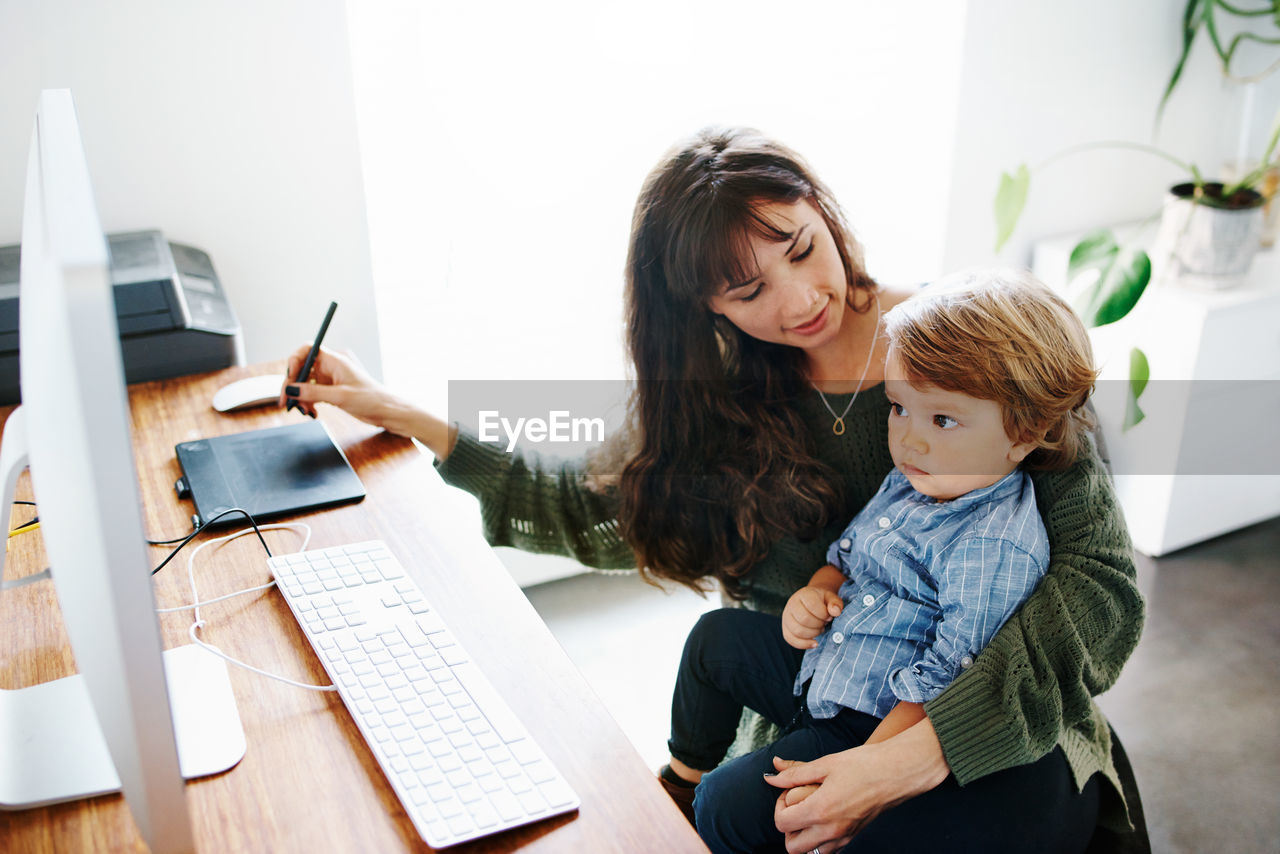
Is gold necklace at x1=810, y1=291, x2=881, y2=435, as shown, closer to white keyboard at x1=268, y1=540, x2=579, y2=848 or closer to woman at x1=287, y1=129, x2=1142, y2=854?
woman at x1=287, y1=129, x2=1142, y2=854

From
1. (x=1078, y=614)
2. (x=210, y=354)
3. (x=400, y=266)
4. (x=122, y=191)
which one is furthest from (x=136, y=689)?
(x=400, y=266)

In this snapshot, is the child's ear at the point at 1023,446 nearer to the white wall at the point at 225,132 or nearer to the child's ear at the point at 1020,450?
the child's ear at the point at 1020,450

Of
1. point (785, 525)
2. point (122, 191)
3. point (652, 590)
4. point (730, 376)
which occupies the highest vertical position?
point (122, 191)

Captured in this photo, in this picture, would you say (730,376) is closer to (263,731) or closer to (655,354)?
(655,354)

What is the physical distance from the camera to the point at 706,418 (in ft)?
4.39

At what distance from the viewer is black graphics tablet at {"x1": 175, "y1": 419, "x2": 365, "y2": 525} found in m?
A: 1.12

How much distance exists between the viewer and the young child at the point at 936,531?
3.30 feet

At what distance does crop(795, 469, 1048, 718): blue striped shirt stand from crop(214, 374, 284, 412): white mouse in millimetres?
778

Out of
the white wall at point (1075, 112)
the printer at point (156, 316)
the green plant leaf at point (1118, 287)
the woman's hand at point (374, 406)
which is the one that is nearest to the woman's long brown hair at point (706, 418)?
the woman's hand at point (374, 406)

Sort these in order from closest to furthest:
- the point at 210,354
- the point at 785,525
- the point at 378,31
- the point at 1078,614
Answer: the point at 1078,614
the point at 785,525
the point at 210,354
the point at 378,31

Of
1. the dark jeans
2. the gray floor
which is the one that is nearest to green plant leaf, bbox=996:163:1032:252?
the gray floor

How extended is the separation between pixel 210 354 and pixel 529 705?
0.85m

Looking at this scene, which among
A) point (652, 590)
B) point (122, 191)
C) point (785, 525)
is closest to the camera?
point (785, 525)

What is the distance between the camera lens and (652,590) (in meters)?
2.23
